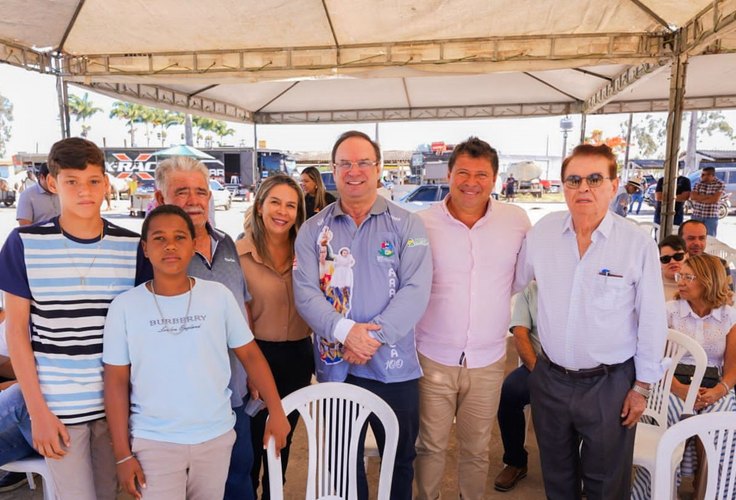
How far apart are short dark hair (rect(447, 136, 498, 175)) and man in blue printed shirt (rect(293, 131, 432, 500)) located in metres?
0.37

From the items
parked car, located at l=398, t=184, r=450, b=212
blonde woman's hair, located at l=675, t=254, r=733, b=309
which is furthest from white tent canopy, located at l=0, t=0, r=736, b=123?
parked car, located at l=398, t=184, r=450, b=212

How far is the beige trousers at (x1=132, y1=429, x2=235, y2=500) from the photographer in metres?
1.50

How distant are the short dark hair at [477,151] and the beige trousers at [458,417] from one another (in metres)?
0.89

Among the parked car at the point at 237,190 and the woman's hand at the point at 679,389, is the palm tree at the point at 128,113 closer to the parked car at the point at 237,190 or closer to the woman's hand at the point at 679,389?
the parked car at the point at 237,190

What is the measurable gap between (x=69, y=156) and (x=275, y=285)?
0.92 m

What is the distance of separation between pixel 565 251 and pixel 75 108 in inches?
2679

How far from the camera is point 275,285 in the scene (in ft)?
6.78

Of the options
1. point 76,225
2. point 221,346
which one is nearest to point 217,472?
point 221,346

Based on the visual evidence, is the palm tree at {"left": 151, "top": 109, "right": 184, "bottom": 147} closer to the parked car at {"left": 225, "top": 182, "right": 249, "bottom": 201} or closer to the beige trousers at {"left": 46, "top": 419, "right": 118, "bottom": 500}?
the parked car at {"left": 225, "top": 182, "right": 249, "bottom": 201}

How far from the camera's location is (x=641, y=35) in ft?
15.0

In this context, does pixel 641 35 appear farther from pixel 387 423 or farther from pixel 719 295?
pixel 387 423

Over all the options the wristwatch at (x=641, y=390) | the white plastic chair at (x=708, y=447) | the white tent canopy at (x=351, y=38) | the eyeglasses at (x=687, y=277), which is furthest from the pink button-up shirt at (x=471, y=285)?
the white tent canopy at (x=351, y=38)

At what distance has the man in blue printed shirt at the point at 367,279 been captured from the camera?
1.88 metres

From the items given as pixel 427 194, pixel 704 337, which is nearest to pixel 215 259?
pixel 704 337
